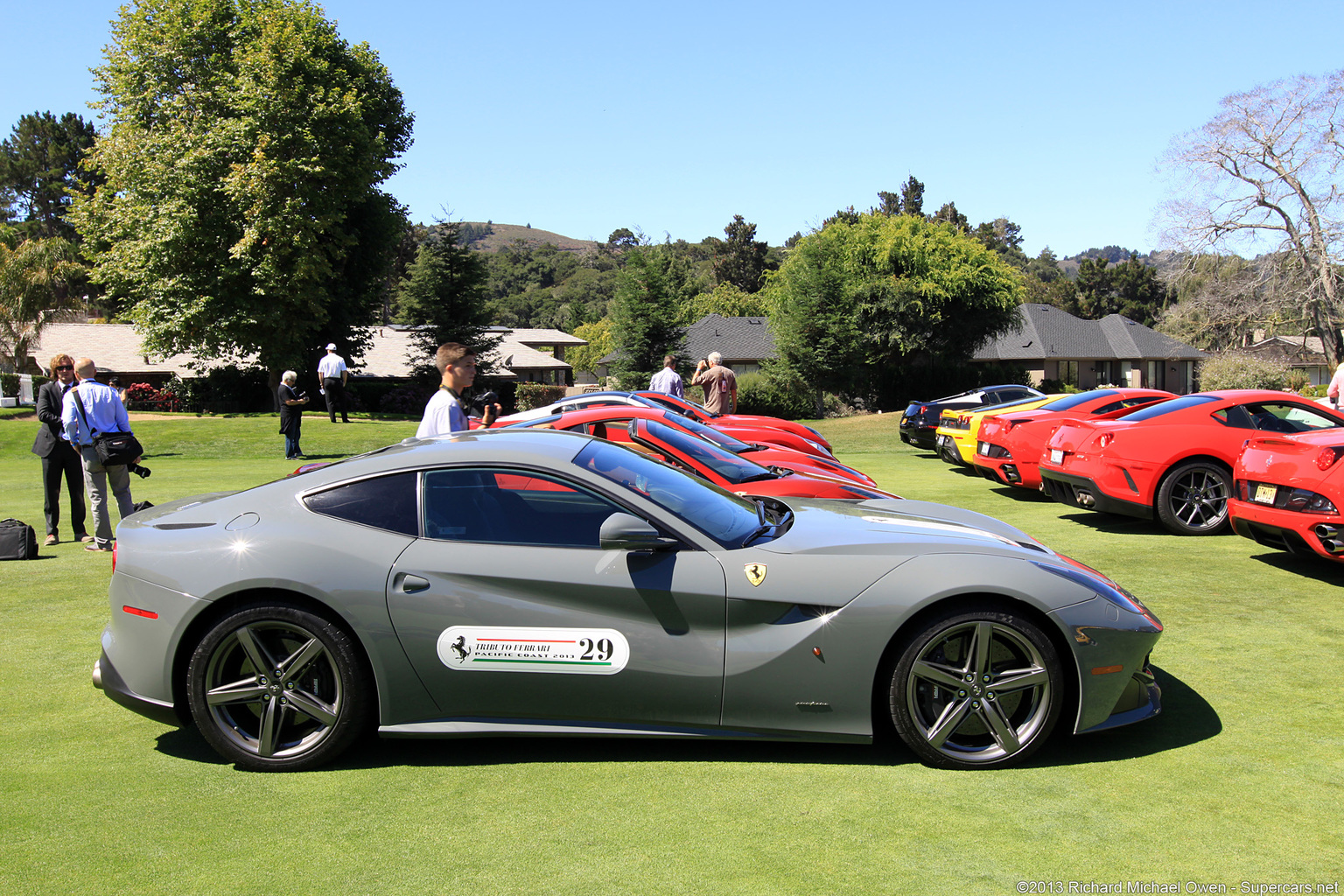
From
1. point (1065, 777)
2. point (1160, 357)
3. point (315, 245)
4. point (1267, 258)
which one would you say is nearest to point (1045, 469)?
point (1065, 777)

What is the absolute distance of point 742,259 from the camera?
112 metres

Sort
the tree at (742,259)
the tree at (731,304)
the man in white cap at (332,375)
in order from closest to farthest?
the man in white cap at (332,375) < the tree at (731,304) < the tree at (742,259)

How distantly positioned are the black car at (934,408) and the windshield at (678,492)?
15.9 m

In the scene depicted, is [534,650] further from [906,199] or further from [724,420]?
[906,199]

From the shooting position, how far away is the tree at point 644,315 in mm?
47562

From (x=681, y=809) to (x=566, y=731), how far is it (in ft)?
2.06

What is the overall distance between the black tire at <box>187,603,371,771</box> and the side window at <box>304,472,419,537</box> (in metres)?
0.45

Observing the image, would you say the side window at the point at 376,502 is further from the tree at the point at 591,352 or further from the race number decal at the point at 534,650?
the tree at the point at 591,352

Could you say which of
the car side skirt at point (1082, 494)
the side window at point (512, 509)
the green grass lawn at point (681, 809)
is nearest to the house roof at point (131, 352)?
the car side skirt at point (1082, 494)

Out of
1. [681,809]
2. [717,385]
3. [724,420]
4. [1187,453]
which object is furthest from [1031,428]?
[681,809]

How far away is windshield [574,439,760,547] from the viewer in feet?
13.6

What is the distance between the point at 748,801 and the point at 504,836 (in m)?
0.92

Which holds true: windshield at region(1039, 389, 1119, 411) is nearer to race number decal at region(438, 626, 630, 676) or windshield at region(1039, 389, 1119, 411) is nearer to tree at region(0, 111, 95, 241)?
race number decal at region(438, 626, 630, 676)

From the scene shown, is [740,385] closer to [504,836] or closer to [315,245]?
[315,245]
